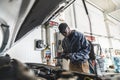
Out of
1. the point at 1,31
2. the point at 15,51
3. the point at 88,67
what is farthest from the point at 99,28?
the point at 1,31

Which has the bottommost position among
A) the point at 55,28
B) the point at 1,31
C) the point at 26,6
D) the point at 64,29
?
the point at 1,31

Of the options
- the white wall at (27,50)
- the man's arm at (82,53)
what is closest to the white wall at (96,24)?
the white wall at (27,50)

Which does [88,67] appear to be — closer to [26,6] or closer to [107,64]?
[26,6]

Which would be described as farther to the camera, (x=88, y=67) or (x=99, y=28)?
(x=99, y=28)

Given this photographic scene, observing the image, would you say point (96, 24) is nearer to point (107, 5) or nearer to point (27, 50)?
point (107, 5)

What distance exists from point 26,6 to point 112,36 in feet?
20.3

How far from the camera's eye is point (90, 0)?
5793 mm

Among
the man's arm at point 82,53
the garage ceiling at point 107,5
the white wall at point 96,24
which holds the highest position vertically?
the garage ceiling at point 107,5

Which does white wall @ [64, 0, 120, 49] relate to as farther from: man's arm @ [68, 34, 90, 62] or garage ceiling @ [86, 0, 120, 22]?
man's arm @ [68, 34, 90, 62]

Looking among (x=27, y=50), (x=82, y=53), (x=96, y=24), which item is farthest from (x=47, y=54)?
(x=96, y=24)

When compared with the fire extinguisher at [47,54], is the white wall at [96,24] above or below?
above

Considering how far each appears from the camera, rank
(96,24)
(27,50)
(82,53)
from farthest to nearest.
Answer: (96,24), (27,50), (82,53)

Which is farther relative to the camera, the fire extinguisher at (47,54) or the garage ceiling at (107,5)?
the garage ceiling at (107,5)

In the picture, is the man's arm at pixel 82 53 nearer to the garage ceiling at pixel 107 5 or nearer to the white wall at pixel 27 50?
the white wall at pixel 27 50
